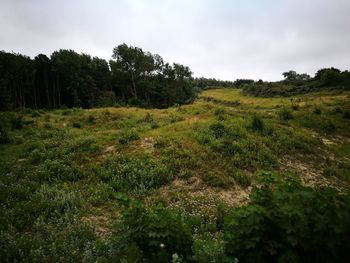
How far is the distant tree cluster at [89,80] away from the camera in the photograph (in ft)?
176

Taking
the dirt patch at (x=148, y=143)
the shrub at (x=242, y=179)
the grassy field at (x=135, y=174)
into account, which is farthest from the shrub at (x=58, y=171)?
the shrub at (x=242, y=179)

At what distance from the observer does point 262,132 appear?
20844 mm

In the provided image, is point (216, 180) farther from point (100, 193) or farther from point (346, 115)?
point (346, 115)

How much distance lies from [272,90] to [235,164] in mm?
61688

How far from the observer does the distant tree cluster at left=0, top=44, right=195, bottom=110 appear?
176 feet

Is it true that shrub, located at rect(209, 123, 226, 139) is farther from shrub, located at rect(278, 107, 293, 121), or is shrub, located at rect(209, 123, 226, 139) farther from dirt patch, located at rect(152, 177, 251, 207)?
shrub, located at rect(278, 107, 293, 121)

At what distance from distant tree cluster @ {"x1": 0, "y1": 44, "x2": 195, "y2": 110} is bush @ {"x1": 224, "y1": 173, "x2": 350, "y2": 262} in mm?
42722

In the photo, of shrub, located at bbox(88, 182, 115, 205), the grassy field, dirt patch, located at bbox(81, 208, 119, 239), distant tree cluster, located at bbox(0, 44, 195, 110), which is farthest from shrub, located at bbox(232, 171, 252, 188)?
distant tree cluster, located at bbox(0, 44, 195, 110)

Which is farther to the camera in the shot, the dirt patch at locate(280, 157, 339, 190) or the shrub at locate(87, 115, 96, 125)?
the shrub at locate(87, 115, 96, 125)

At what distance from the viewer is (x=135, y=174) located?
13672mm

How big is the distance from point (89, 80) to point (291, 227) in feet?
195

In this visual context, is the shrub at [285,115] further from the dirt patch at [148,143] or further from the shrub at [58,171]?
the shrub at [58,171]

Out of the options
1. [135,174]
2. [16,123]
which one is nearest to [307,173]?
[135,174]

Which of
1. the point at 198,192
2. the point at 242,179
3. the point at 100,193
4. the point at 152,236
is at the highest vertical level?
Result: the point at 152,236
